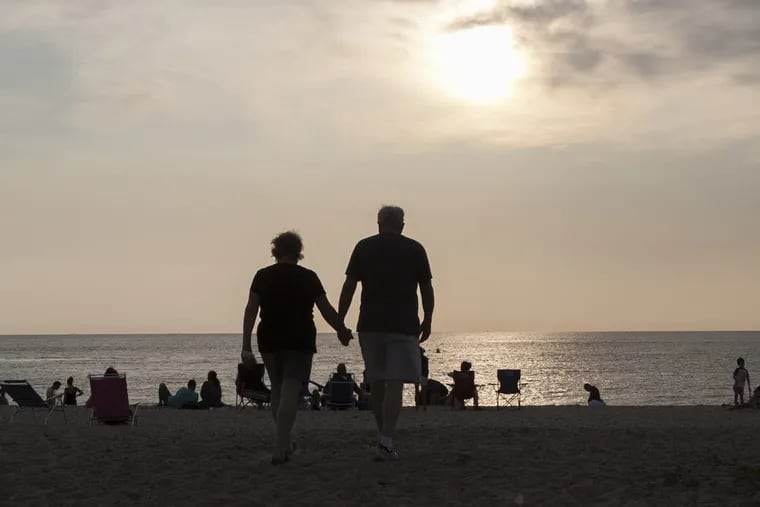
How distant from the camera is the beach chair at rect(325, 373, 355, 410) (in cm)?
2047

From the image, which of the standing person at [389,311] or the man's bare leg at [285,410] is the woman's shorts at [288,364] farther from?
the standing person at [389,311]

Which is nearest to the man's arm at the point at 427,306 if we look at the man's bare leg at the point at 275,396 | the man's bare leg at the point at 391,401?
the man's bare leg at the point at 391,401

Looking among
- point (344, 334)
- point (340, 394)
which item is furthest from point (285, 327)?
point (340, 394)

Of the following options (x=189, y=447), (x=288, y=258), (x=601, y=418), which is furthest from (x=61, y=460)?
(x=601, y=418)

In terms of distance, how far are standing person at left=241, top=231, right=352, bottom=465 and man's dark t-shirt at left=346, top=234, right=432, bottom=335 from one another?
12.3 inches

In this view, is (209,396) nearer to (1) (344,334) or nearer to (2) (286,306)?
(1) (344,334)

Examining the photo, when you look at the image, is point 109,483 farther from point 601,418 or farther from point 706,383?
point 706,383

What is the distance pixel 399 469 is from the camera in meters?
7.87

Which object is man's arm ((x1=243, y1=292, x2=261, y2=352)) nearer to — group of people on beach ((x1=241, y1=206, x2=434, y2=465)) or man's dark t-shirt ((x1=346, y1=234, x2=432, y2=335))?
group of people on beach ((x1=241, y1=206, x2=434, y2=465))

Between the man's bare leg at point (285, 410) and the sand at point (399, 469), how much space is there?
6.7 inches

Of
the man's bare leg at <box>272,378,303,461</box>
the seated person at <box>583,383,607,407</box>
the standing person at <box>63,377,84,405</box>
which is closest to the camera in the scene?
the man's bare leg at <box>272,378,303,461</box>

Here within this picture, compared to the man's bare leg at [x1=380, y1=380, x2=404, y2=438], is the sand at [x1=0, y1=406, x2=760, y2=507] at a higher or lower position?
lower

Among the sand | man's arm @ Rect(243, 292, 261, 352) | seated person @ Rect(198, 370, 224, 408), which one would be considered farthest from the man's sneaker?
seated person @ Rect(198, 370, 224, 408)

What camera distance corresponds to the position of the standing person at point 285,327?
7.84 m
